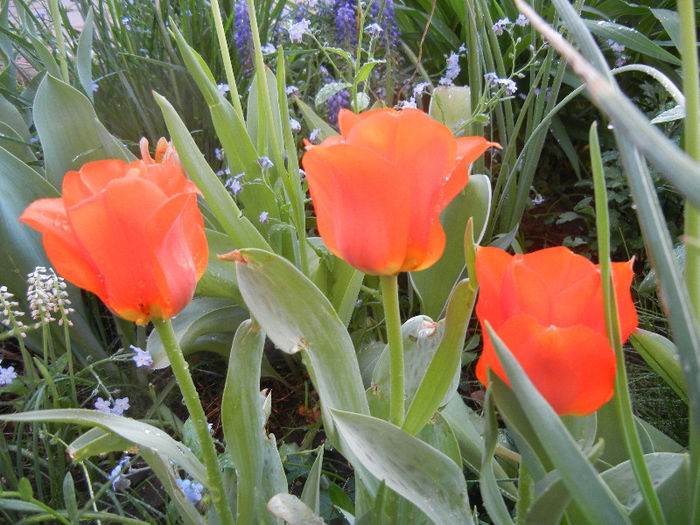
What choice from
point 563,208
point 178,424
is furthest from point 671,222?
point 178,424

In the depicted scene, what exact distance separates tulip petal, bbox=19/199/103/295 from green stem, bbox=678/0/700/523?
15.6 inches

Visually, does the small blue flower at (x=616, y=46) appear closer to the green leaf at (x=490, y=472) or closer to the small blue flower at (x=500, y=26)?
the small blue flower at (x=500, y=26)

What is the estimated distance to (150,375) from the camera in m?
1.26

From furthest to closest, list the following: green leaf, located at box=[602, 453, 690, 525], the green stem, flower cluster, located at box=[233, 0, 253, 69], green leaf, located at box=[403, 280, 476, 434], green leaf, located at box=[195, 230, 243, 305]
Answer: flower cluster, located at box=[233, 0, 253, 69] < green leaf, located at box=[195, 230, 243, 305] < green leaf, located at box=[403, 280, 476, 434] < green leaf, located at box=[602, 453, 690, 525] < the green stem

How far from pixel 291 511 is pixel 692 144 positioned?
0.40 metres

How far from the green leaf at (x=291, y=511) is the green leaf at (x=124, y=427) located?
0.11 metres

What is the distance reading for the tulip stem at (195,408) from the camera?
0.52 meters

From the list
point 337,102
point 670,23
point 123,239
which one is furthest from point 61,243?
point 670,23

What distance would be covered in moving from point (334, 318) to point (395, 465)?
156 mm

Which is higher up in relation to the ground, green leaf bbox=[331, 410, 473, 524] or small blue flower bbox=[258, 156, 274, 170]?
small blue flower bbox=[258, 156, 274, 170]

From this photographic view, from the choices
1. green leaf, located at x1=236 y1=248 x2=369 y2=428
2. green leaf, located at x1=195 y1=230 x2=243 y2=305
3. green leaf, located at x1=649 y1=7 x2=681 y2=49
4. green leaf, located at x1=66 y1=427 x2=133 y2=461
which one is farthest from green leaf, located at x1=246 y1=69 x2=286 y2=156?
green leaf, located at x1=649 y1=7 x2=681 y2=49

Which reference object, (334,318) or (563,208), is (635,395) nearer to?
(334,318)

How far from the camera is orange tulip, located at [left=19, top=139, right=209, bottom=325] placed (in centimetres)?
45

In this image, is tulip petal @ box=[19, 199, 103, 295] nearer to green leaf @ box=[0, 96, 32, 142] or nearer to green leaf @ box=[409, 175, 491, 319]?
green leaf @ box=[409, 175, 491, 319]
